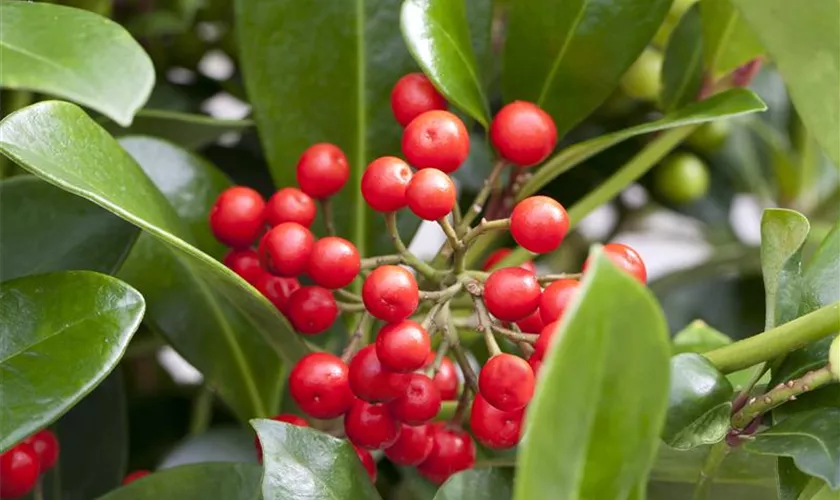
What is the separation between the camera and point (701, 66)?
683mm

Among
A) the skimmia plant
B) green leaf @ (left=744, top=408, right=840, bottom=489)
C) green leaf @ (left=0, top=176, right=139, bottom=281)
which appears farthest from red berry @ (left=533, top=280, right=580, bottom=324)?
green leaf @ (left=0, top=176, right=139, bottom=281)

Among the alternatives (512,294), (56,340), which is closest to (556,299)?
(512,294)

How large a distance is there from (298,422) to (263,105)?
0.21 m

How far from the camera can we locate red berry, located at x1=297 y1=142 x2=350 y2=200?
1.88 feet

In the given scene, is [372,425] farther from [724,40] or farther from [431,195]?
[724,40]

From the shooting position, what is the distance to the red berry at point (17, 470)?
1.78 feet

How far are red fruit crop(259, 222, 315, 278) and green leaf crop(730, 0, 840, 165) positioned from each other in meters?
0.26

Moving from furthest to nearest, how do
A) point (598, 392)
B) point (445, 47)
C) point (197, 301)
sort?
point (197, 301), point (445, 47), point (598, 392)

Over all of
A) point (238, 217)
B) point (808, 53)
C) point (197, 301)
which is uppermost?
point (808, 53)

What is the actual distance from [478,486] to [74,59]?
26 centimetres

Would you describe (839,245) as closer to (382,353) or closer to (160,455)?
(382,353)

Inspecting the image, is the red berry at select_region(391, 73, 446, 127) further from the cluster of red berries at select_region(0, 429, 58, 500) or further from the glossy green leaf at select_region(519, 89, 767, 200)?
the cluster of red berries at select_region(0, 429, 58, 500)

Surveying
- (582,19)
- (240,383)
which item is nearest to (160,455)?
(240,383)

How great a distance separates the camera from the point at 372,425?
0.52 m
